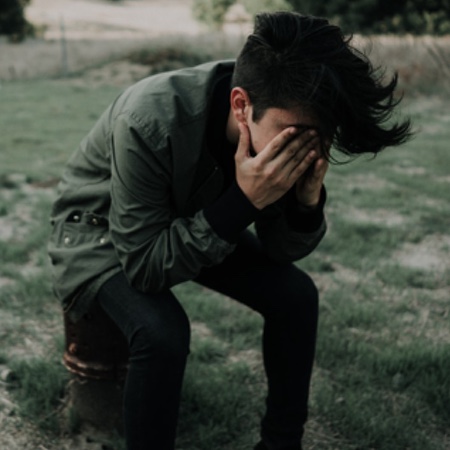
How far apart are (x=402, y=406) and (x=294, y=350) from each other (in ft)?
2.40

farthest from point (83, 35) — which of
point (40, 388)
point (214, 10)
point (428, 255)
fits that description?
point (40, 388)

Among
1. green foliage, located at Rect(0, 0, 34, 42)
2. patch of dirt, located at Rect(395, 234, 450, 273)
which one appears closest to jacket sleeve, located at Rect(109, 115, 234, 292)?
patch of dirt, located at Rect(395, 234, 450, 273)

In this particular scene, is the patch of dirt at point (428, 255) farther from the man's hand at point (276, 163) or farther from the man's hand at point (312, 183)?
the man's hand at point (276, 163)

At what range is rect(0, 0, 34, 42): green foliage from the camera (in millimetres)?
19750

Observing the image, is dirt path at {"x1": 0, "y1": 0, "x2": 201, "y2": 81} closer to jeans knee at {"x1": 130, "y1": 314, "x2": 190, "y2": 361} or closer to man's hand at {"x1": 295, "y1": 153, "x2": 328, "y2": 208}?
man's hand at {"x1": 295, "y1": 153, "x2": 328, "y2": 208}

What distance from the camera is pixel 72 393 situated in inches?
102

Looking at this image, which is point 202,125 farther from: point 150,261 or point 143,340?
point 143,340

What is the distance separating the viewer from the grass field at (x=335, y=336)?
2.58 m

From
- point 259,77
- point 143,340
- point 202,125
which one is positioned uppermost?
point 259,77

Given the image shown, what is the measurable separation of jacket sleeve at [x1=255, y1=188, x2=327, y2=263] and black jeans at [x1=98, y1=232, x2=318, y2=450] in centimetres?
8

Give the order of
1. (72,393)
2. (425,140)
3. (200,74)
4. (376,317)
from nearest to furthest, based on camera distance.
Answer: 1. (200,74)
2. (72,393)
3. (376,317)
4. (425,140)

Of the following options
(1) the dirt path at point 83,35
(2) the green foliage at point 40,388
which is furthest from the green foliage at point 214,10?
(2) the green foliage at point 40,388

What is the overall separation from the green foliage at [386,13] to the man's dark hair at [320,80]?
17.0 meters

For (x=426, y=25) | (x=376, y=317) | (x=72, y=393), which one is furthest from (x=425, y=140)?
(x=426, y=25)
